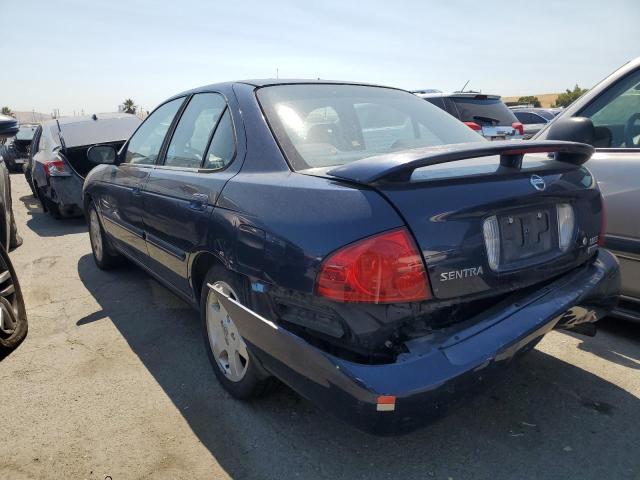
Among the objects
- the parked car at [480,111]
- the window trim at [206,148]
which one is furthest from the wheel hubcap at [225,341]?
the parked car at [480,111]

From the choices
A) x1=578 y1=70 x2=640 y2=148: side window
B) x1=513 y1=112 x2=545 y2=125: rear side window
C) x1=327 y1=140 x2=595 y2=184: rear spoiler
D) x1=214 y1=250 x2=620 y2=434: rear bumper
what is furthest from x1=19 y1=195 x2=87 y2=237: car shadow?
x1=513 y1=112 x2=545 y2=125: rear side window

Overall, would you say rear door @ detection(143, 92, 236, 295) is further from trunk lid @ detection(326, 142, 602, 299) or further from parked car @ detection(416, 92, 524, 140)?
parked car @ detection(416, 92, 524, 140)

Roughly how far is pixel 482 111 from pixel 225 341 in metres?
6.62

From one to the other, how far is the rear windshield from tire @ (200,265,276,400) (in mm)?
6085

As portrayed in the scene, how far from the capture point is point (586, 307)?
229 cm

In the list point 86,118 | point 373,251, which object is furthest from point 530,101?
point 373,251

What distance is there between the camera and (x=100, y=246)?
497cm

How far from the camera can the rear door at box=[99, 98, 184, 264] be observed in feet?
11.9

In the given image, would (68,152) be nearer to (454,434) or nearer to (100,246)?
(100,246)

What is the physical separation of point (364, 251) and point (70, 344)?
8.53ft

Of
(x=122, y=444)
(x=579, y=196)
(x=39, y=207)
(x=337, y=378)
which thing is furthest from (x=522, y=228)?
(x=39, y=207)

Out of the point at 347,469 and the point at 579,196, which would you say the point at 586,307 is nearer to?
the point at 579,196

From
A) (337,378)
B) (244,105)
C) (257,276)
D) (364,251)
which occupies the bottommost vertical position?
(337,378)

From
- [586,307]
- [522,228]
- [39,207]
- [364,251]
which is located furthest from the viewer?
[39,207]
